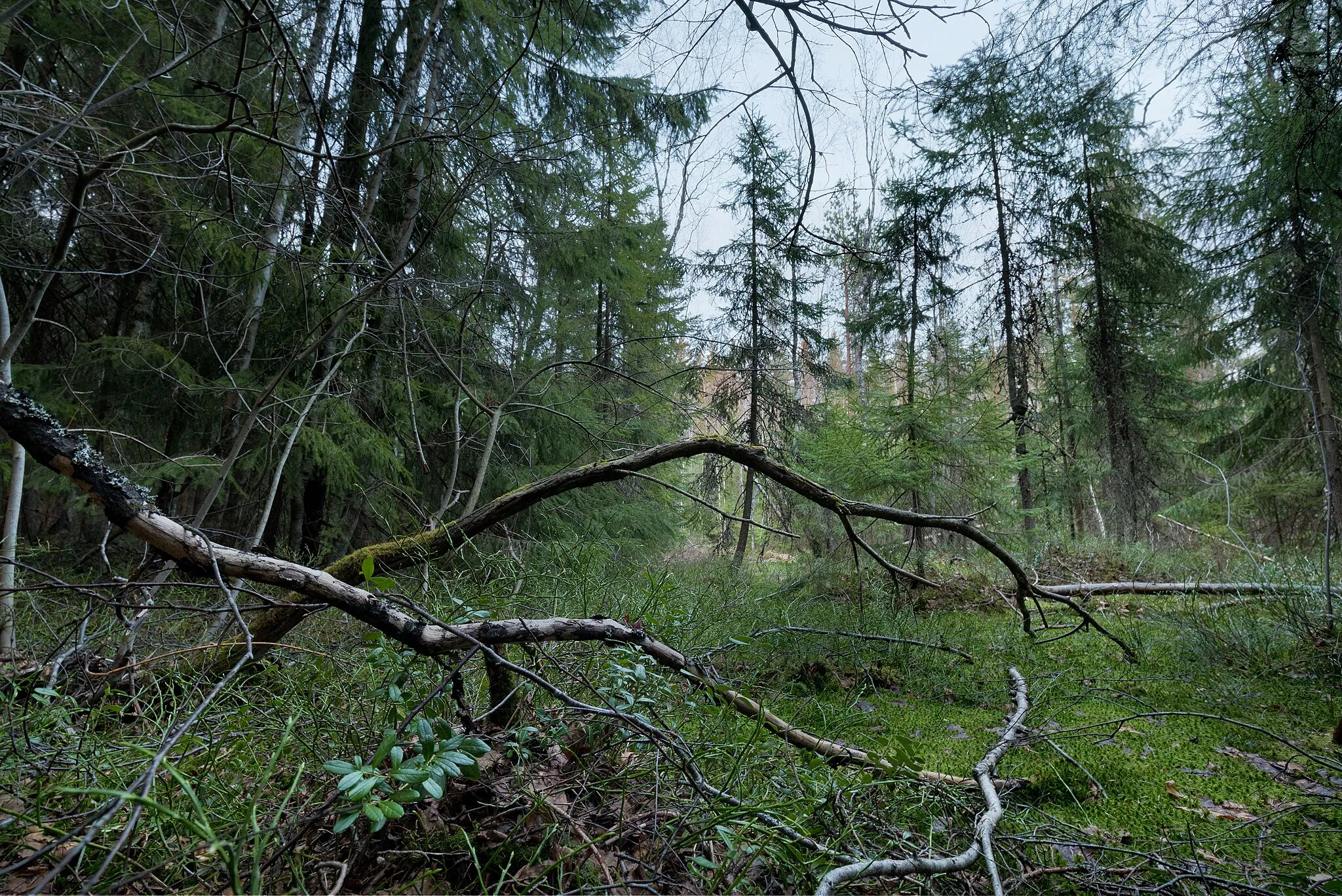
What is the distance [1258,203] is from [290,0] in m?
10.3

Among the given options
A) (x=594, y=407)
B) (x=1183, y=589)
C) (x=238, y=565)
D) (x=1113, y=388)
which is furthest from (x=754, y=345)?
(x=238, y=565)

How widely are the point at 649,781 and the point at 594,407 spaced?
6645 millimetres

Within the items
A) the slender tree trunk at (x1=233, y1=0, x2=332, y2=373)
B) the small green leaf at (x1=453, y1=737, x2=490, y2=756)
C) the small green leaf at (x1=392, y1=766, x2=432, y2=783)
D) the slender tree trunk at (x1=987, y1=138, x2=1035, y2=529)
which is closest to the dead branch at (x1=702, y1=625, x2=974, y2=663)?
the small green leaf at (x1=453, y1=737, x2=490, y2=756)

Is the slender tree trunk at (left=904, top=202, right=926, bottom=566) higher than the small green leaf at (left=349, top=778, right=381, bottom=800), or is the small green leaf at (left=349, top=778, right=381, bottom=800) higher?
the slender tree trunk at (left=904, top=202, right=926, bottom=566)

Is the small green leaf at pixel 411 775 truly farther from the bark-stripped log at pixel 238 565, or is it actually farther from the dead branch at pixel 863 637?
the dead branch at pixel 863 637

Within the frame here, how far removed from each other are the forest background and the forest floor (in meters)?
0.03

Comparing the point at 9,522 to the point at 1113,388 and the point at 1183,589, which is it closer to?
the point at 1183,589

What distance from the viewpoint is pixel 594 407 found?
802 centimetres

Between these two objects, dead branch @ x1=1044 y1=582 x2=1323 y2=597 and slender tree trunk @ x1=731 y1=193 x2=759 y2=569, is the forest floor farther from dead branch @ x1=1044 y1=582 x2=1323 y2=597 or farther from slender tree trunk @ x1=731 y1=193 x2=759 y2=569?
slender tree trunk @ x1=731 y1=193 x2=759 y2=569

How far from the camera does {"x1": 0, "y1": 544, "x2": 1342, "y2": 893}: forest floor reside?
1.26 m

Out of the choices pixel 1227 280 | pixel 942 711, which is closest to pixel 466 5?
pixel 942 711

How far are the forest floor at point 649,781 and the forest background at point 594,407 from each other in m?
0.03

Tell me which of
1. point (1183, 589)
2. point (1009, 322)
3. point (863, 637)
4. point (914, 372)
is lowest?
point (863, 637)

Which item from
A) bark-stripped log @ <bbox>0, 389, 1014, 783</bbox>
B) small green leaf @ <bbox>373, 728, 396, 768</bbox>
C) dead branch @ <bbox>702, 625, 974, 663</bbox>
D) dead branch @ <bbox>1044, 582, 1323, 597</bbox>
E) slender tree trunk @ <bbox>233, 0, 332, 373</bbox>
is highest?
slender tree trunk @ <bbox>233, 0, 332, 373</bbox>
